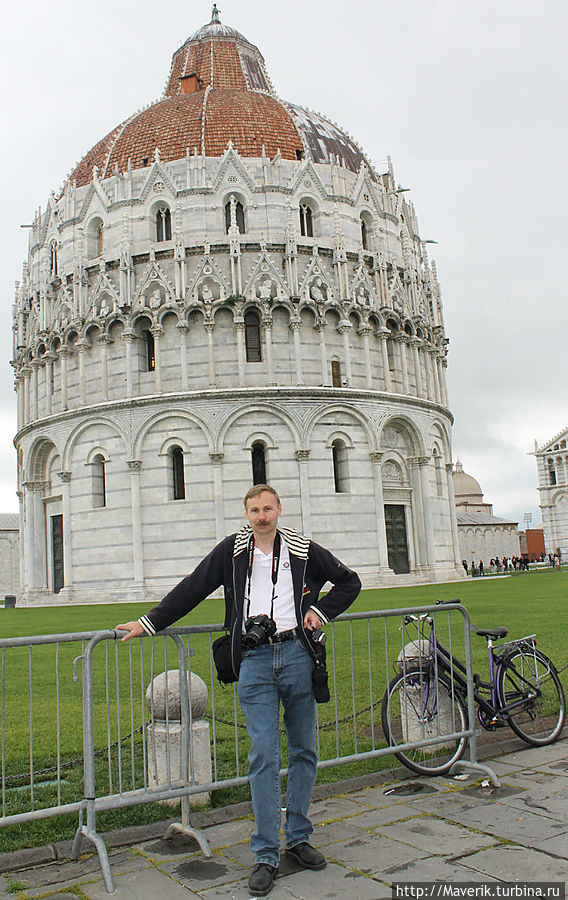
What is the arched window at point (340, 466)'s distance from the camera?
116 feet

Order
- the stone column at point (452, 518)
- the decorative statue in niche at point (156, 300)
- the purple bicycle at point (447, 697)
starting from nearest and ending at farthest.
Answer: the purple bicycle at point (447, 697) → the decorative statue in niche at point (156, 300) → the stone column at point (452, 518)

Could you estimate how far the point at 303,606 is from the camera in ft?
17.4

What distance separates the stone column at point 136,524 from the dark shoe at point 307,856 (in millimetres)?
29247

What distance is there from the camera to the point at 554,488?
90.8 m

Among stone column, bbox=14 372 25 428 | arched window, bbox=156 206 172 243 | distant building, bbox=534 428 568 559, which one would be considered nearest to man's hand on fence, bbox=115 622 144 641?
arched window, bbox=156 206 172 243

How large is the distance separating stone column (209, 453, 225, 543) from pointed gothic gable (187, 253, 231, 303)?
698 cm

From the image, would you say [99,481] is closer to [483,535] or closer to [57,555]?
[57,555]

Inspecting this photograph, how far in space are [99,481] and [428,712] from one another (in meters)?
30.2

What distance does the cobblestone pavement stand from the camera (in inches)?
185

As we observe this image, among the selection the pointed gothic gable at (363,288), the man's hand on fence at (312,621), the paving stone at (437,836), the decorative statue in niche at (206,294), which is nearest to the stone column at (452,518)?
the pointed gothic gable at (363,288)

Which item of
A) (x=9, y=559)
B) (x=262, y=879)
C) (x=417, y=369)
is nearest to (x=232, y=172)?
(x=417, y=369)

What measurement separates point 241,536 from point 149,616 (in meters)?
0.86

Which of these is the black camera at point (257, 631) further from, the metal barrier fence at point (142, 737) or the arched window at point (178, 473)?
the arched window at point (178, 473)

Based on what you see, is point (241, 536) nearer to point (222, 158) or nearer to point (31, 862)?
point (31, 862)
